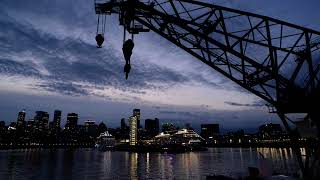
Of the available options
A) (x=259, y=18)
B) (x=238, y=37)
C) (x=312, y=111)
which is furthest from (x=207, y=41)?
(x=312, y=111)

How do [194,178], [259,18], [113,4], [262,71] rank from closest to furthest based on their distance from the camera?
1. [113,4]
2. [259,18]
3. [262,71]
4. [194,178]

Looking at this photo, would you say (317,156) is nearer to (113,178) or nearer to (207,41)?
(207,41)

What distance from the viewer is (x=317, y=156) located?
23281 millimetres

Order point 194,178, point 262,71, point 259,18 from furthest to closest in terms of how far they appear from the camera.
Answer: point 194,178 → point 262,71 → point 259,18

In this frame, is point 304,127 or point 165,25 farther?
point 304,127

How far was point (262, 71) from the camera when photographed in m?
23.2

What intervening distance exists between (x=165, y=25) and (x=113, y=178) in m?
37.3

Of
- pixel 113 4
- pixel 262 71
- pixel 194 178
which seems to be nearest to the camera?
pixel 113 4

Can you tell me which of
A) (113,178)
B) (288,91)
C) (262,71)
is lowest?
(113,178)

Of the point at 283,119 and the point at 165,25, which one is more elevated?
the point at 165,25

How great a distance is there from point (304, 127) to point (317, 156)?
241 centimetres

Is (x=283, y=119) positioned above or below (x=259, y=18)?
below

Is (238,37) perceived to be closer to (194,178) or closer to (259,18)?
(259,18)

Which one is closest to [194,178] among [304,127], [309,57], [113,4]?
[304,127]
